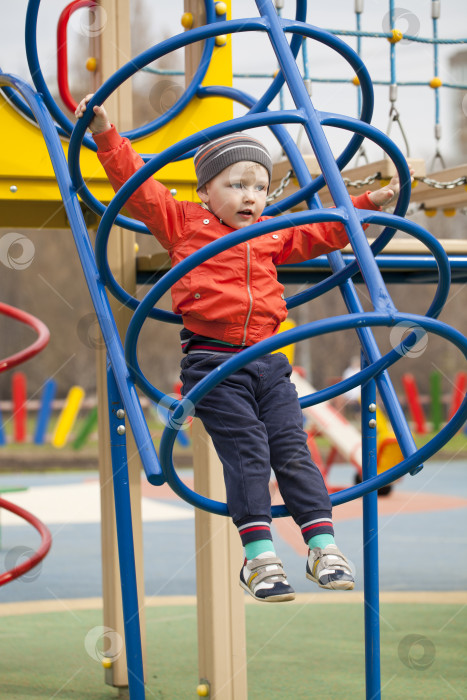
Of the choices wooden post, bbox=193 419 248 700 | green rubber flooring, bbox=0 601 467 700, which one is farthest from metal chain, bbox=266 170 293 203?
green rubber flooring, bbox=0 601 467 700

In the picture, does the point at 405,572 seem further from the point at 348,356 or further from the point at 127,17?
the point at 348,356

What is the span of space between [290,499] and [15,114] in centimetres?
179

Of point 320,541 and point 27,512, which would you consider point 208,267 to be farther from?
point 27,512

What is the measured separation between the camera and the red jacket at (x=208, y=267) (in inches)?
94.8

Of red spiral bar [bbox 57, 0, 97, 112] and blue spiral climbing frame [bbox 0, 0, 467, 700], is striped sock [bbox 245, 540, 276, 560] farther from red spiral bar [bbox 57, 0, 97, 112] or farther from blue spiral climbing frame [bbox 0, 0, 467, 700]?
red spiral bar [bbox 57, 0, 97, 112]

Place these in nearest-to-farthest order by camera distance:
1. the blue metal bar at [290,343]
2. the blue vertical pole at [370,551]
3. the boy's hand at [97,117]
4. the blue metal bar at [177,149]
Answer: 1. the blue metal bar at [290,343]
2. the blue metal bar at [177,149]
3. the boy's hand at [97,117]
4. the blue vertical pole at [370,551]

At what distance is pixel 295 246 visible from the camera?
263 centimetres

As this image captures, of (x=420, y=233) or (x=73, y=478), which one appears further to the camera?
(x=73, y=478)

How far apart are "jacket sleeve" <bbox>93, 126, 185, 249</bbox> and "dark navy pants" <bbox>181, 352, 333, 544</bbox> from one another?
0.36 meters

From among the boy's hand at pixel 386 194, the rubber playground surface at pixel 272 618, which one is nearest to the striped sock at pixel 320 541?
the boy's hand at pixel 386 194

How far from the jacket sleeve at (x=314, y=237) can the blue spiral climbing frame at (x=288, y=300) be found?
12 cm

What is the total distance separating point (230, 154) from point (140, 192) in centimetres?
26

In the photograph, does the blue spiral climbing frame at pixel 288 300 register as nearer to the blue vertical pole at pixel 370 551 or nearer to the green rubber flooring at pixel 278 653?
the blue vertical pole at pixel 370 551

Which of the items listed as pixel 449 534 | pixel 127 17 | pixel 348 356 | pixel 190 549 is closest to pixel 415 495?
pixel 449 534
